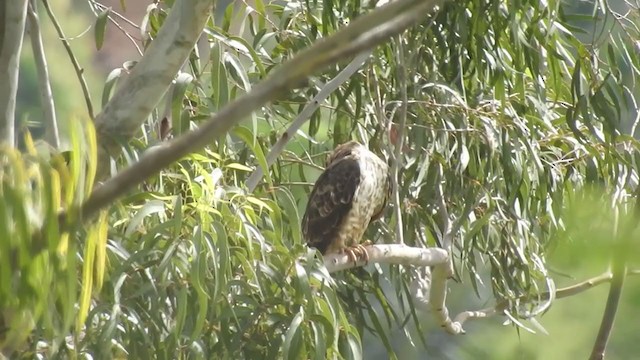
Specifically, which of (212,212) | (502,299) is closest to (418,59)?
(502,299)

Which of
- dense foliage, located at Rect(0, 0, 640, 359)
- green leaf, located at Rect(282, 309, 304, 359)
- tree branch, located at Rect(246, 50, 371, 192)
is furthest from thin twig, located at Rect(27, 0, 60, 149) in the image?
green leaf, located at Rect(282, 309, 304, 359)

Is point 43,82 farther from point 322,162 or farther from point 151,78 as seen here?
point 322,162

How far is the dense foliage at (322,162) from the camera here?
2.11 metres

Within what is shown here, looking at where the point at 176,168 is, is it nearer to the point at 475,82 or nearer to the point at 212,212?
the point at 212,212

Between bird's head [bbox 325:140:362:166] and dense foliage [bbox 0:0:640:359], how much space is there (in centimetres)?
8

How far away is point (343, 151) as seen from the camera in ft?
10.4

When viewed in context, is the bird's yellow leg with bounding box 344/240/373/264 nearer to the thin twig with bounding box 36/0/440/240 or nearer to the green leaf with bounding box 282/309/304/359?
the green leaf with bounding box 282/309/304/359

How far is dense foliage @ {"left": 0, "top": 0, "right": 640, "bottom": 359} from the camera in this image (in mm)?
2107

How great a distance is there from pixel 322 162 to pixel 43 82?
1286 mm

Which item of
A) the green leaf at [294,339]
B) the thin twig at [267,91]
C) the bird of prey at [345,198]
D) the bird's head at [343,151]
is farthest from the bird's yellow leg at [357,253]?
the thin twig at [267,91]

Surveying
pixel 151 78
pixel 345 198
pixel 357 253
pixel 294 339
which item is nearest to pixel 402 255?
pixel 357 253

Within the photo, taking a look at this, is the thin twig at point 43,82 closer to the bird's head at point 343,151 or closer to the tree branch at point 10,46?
the tree branch at point 10,46

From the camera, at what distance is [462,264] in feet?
10.5

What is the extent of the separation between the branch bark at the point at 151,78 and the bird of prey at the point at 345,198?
38.4 inches
